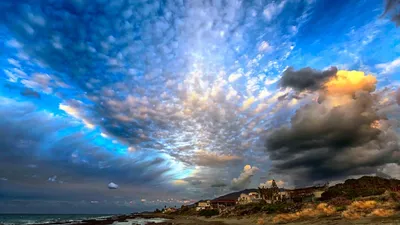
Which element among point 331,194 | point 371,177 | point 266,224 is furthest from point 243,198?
point 266,224

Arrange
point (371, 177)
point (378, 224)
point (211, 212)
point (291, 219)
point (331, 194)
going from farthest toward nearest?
point (371, 177)
point (211, 212)
point (331, 194)
point (291, 219)
point (378, 224)

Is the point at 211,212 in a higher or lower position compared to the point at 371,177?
lower

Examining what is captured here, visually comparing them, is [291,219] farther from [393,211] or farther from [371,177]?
[371,177]

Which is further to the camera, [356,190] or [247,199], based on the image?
[247,199]

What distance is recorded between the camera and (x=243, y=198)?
15175 cm

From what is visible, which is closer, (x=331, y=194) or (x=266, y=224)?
(x=266, y=224)

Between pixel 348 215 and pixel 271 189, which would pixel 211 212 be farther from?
pixel 348 215

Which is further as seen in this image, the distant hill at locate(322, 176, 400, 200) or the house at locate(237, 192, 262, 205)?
the house at locate(237, 192, 262, 205)

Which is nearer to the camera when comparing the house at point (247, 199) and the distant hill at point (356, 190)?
the distant hill at point (356, 190)

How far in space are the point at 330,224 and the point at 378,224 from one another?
228 inches

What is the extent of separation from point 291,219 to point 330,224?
43.1 ft

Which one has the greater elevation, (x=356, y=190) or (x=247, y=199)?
(x=356, y=190)

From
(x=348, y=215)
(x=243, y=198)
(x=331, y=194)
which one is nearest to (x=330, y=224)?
A: (x=348, y=215)

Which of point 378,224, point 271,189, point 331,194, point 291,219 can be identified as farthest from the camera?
point 271,189
